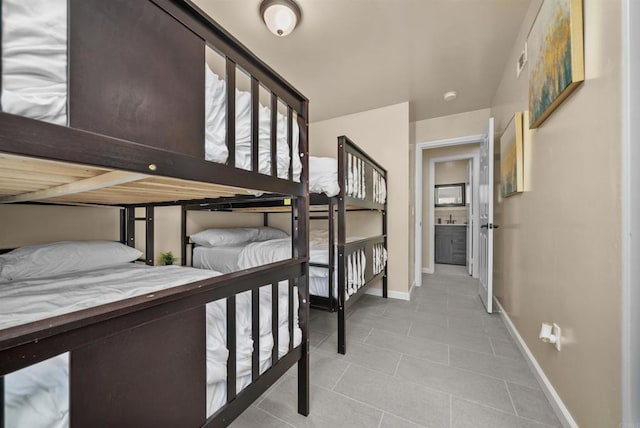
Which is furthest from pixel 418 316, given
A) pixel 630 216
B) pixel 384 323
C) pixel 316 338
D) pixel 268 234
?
pixel 268 234

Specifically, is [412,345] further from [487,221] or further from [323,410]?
[487,221]

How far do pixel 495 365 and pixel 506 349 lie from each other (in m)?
0.29

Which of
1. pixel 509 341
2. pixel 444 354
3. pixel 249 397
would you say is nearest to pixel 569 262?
pixel 444 354

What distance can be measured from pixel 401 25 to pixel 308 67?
0.89 m

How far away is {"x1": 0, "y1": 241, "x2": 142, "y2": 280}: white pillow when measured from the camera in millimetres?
1278

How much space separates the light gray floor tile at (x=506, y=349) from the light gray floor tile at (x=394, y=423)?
0.94 m

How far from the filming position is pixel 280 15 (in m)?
1.62

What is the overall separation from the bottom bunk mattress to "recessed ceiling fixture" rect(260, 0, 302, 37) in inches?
67.6

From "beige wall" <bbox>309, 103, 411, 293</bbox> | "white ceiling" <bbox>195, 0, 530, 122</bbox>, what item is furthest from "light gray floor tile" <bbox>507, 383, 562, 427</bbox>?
"white ceiling" <bbox>195, 0, 530, 122</bbox>

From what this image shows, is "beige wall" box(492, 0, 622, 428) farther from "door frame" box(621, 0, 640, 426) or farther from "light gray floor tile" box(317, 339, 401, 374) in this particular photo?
"light gray floor tile" box(317, 339, 401, 374)

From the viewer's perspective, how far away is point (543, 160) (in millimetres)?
1450

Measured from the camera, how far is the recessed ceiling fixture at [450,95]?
2.76 meters

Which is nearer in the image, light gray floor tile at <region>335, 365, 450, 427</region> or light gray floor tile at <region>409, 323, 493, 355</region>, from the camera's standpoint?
light gray floor tile at <region>335, 365, 450, 427</region>

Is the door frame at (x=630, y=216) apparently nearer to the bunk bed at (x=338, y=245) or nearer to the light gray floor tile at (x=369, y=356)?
the light gray floor tile at (x=369, y=356)
